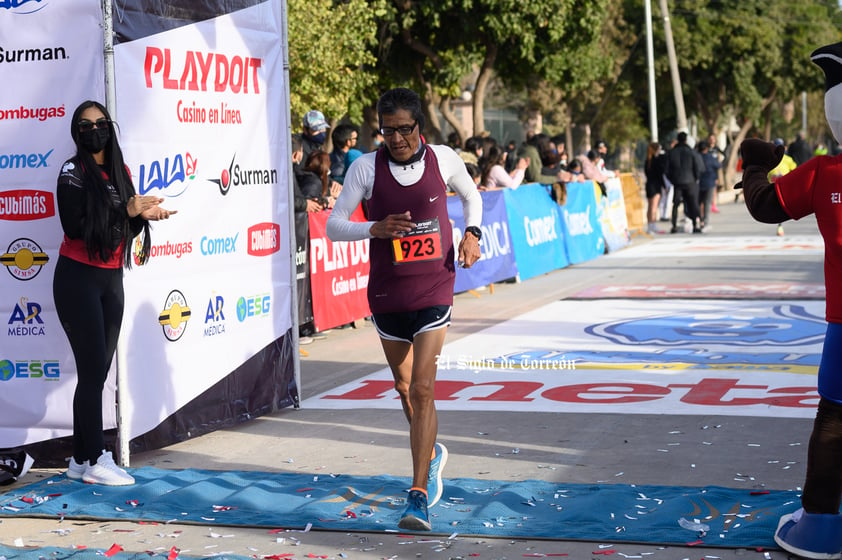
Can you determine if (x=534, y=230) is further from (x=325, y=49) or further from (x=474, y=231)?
(x=474, y=231)

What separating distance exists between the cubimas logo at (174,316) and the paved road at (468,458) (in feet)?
2.55

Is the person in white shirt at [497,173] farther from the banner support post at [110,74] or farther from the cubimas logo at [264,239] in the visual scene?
the banner support post at [110,74]

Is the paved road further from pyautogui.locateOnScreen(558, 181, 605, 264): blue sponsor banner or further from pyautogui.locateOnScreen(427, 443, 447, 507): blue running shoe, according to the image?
pyautogui.locateOnScreen(558, 181, 605, 264): blue sponsor banner

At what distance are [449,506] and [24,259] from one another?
3.00 meters

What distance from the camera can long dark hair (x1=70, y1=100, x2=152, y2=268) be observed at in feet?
21.4

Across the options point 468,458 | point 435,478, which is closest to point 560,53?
point 468,458

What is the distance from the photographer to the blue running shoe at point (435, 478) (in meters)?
6.02

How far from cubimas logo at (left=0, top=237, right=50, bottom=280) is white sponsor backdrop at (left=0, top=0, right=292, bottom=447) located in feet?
0.03

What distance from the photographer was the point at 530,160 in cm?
1877

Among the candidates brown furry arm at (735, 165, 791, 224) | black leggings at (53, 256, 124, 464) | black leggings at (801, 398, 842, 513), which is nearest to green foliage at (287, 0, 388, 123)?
black leggings at (53, 256, 124, 464)

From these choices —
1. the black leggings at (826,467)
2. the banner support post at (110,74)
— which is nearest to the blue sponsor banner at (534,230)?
the banner support post at (110,74)

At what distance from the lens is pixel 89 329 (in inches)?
261

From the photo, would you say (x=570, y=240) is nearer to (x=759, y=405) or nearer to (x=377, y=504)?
(x=759, y=405)

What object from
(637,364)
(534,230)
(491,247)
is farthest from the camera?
(534,230)
